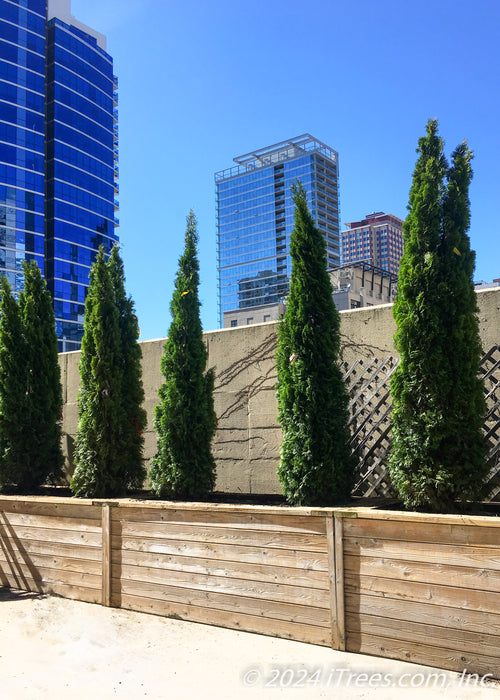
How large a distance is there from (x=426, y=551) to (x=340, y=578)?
2.00ft

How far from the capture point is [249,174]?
495 feet

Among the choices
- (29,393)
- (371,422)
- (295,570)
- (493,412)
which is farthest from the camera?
(29,393)

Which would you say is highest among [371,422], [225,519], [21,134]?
[21,134]

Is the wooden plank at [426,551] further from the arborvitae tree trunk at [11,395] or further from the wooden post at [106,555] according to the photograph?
the arborvitae tree trunk at [11,395]

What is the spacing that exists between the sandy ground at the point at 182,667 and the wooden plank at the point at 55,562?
53 centimetres

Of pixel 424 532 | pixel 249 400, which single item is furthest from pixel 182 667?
pixel 249 400

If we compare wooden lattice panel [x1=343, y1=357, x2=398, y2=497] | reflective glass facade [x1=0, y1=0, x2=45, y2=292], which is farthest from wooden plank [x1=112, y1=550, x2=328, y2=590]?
reflective glass facade [x1=0, y1=0, x2=45, y2=292]

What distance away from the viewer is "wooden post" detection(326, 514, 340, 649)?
11.3 feet

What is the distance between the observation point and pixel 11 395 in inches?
245

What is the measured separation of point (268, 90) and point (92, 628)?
71.4ft

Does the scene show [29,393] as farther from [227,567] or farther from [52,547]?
[227,567]

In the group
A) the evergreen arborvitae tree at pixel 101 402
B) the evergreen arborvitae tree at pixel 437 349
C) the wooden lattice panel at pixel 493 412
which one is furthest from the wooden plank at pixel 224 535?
the wooden lattice panel at pixel 493 412

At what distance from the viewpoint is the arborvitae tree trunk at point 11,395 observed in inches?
242

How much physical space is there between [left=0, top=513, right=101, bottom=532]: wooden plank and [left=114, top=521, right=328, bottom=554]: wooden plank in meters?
0.33
